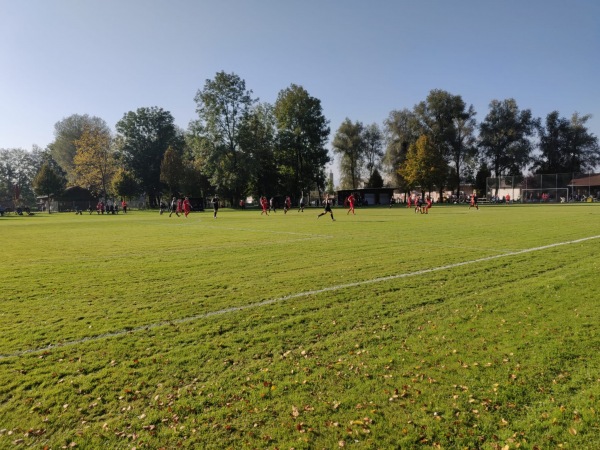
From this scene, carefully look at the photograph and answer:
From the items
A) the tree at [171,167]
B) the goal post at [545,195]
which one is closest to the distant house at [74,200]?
the tree at [171,167]

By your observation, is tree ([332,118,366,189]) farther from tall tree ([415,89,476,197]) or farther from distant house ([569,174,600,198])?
distant house ([569,174,600,198])

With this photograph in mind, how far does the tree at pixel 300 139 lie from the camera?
77125mm

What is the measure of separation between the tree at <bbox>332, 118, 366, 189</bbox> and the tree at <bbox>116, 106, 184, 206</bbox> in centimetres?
3740

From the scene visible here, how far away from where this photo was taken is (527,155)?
83438 millimetres

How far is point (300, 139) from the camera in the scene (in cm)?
7800

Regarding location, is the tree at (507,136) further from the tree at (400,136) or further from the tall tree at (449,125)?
the tree at (400,136)

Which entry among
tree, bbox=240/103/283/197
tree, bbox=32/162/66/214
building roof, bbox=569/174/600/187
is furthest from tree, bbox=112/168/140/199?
building roof, bbox=569/174/600/187

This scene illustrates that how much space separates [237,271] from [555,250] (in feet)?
31.6

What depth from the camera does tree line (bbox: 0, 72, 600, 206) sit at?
231ft

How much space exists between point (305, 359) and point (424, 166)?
249 feet

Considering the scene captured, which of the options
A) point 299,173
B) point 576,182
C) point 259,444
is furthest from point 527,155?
point 259,444

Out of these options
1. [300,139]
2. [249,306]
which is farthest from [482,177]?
[249,306]

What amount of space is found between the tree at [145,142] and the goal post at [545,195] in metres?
70.5

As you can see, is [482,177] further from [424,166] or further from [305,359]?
[305,359]
